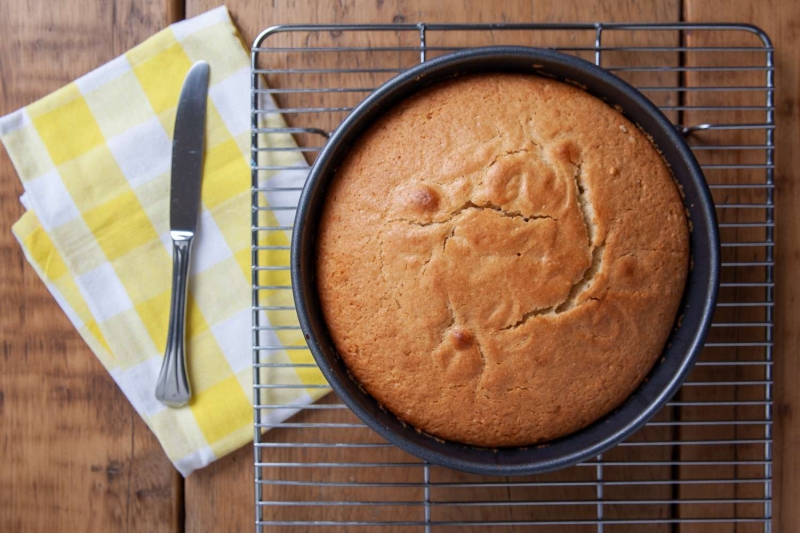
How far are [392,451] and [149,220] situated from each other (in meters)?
0.77

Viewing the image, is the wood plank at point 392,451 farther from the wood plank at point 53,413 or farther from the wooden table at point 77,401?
the wood plank at point 53,413

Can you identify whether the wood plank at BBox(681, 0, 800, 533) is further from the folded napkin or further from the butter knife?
the butter knife

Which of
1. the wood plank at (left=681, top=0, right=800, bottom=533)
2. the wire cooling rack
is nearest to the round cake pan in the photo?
the wire cooling rack

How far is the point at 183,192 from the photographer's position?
4.58ft

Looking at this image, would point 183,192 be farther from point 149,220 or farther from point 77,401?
point 77,401

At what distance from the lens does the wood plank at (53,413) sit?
4.78ft

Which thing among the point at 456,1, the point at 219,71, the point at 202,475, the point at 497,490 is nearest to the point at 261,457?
the point at 202,475

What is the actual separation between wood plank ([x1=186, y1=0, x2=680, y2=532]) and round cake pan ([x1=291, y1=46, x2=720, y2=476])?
0.31 meters

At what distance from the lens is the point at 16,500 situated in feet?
4.80

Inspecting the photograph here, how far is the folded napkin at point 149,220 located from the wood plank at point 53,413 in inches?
2.4

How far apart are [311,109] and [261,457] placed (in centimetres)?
79

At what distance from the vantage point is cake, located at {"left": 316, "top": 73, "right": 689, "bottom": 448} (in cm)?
104

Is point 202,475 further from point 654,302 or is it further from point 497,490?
point 654,302

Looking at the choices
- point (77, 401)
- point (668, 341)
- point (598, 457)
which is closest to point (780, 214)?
point (668, 341)
